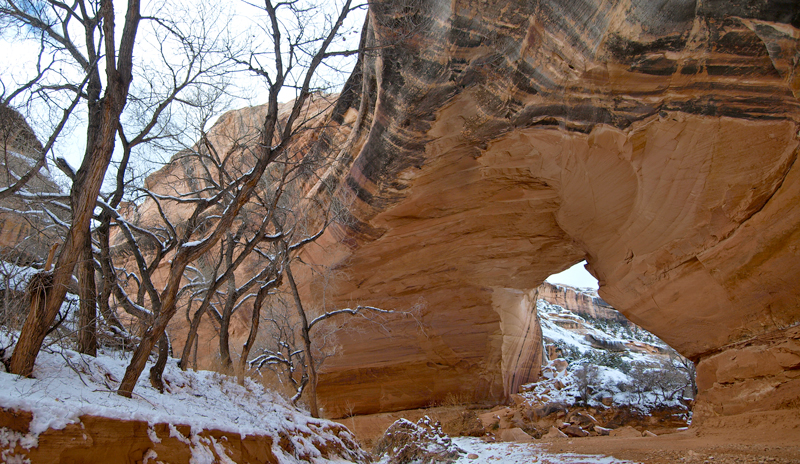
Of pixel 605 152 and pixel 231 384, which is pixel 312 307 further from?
pixel 605 152

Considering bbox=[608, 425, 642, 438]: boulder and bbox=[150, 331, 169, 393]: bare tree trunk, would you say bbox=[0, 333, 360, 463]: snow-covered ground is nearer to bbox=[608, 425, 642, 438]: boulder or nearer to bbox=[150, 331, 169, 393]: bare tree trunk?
bbox=[150, 331, 169, 393]: bare tree trunk

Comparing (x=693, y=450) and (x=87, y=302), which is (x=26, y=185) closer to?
(x=87, y=302)

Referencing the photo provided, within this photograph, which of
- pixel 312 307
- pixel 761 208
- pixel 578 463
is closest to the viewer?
pixel 578 463

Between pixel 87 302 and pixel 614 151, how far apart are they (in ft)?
25.3

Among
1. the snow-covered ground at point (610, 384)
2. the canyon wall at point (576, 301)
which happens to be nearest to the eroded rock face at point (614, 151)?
the snow-covered ground at point (610, 384)

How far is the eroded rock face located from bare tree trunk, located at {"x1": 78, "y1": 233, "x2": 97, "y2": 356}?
15.8 ft

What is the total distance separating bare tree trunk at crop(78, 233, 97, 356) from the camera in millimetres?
5363

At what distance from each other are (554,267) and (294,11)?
9524 mm

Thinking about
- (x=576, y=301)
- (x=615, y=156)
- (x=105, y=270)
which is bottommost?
(x=105, y=270)

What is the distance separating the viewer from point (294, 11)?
600 centimetres

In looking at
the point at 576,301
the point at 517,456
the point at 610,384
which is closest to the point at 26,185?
the point at 517,456

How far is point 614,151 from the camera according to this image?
7340 millimetres

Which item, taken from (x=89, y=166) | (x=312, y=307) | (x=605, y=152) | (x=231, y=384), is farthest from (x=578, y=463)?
(x=312, y=307)

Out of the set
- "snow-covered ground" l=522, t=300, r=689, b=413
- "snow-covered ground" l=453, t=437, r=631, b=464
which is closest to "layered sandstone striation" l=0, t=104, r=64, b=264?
"snow-covered ground" l=453, t=437, r=631, b=464
